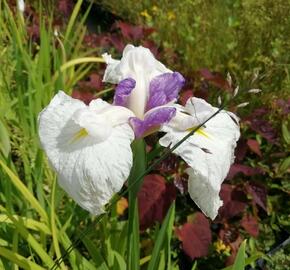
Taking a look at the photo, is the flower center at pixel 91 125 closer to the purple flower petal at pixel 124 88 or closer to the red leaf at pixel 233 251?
the purple flower petal at pixel 124 88

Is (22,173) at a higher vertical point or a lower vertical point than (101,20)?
higher

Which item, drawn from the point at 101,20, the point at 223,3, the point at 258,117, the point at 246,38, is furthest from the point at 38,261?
the point at 101,20

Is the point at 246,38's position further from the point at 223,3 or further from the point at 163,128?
the point at 163,128

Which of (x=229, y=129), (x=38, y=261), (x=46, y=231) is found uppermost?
(x=229, y=129)

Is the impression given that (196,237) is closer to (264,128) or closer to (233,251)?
(233,251)

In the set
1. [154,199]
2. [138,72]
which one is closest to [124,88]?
[138,72]

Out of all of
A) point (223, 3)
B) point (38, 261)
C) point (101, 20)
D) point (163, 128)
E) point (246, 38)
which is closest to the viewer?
point (163, 128)

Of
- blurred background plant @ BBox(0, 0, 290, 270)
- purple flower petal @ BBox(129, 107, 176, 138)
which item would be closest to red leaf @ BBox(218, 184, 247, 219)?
blurred background plant @ BBox(0, 0, 290, 270)
